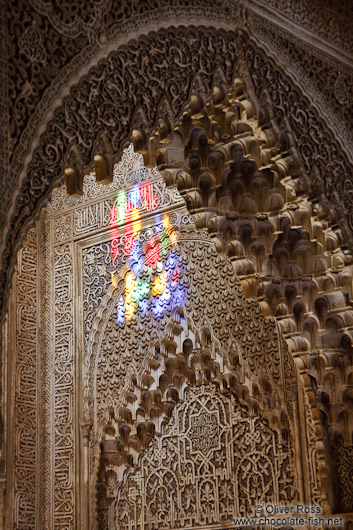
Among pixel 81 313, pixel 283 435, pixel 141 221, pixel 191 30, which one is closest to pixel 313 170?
pixel 191 30

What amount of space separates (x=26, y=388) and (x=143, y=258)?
163 centimetres

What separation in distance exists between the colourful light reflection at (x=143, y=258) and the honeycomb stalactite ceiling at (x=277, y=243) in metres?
1.47

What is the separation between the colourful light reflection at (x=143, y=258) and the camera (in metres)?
7.97

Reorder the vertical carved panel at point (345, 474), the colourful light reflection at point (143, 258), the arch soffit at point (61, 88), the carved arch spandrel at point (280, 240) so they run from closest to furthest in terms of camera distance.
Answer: the arch soffit at point (61, 88)
the carved arch spandrel at point (280, 240)
the vertical carved panel at point (345, 474)
the colourful light reflection at point (143, 258)

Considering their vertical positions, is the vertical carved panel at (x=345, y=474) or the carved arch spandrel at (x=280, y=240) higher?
the carved arch spandrel at (x=280, y=240)

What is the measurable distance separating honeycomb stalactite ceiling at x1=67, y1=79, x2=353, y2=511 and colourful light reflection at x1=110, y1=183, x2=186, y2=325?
4.82 ft

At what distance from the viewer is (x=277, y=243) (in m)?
6.42

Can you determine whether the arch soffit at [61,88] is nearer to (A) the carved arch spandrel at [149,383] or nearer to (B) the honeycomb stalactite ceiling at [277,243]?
(B) the honeycomb stalactite ceiling at [277,243]

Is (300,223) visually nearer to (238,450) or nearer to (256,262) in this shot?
(256,262)

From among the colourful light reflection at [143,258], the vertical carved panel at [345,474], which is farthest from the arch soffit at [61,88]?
the colourful light reflection at [143,258]

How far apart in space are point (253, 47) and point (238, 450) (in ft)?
11.7

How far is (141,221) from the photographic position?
8.30m

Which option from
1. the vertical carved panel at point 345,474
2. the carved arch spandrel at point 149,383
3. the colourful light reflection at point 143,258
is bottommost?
the vertical carved panel at point 345,474

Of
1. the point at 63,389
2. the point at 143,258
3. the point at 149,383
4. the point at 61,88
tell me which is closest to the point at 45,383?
the point at 63,389
